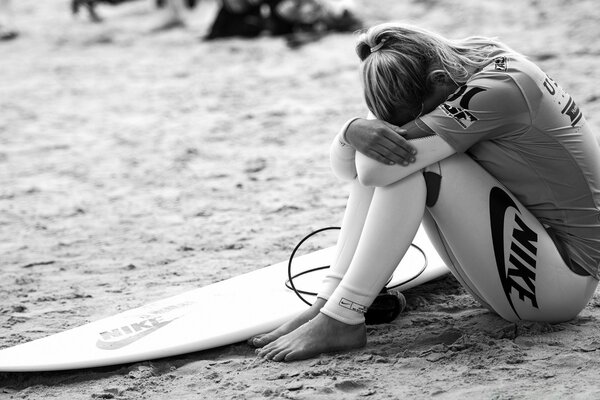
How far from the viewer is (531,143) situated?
6.97 feet

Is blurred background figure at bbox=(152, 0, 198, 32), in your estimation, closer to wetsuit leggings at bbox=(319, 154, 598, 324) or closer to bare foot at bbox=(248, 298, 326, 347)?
bare foot at bbox=(248, 298, 326, 347)

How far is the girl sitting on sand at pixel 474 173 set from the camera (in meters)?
2.08

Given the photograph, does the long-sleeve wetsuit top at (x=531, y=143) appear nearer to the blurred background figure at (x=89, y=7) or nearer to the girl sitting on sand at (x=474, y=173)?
the girl sitting on sand at (x=474, y=173)

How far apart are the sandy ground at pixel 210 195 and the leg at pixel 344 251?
0.11 m

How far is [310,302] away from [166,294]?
63cm

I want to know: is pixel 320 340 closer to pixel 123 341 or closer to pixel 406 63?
pixel 123 341

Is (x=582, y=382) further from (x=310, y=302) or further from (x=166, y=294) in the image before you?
(x=166, y=294)

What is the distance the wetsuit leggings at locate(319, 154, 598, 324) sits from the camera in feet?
6.94

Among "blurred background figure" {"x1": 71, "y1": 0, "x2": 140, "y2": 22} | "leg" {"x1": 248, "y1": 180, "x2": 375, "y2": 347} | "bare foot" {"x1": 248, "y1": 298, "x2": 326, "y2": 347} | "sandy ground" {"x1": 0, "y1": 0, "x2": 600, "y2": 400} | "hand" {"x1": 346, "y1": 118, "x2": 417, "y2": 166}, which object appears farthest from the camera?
"blurred background figure" {"x1": 71, "y1": 0, "x2": 140, "y2": 22}

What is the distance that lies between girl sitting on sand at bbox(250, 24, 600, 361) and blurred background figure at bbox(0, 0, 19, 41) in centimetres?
841

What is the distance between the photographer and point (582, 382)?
6.42 feet

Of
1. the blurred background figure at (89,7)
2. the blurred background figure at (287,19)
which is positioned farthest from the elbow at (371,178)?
the blurred background figure at (89,7)

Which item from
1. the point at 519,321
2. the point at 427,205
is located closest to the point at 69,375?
the point at 427,205

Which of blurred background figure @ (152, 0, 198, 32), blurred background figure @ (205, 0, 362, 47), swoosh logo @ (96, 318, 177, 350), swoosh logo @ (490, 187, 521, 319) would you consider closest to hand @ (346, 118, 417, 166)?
swoosh logo @ (490, 187, 521, 319)
